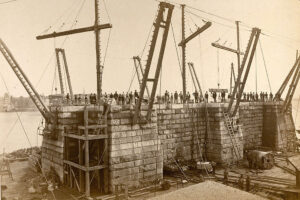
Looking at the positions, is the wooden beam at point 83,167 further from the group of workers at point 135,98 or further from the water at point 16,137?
the water at point 16,137

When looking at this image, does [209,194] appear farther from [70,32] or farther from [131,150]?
[70,32]

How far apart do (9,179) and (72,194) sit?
6577 mm

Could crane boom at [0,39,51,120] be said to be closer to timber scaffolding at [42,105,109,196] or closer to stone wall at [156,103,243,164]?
timber scaffolding at [42,105,109,196]

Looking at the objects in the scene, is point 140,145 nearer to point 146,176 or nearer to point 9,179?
point 146,176

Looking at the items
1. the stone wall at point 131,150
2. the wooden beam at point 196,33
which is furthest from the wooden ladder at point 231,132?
the stone wall at point 131,150

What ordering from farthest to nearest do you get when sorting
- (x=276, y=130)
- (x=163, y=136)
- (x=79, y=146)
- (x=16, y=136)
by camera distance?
(x=16, y=136), (x=276, y=130), (x=163, y=136), (x=79, y=146)

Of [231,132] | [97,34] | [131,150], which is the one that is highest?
[97,34]

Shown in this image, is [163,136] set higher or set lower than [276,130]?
higher

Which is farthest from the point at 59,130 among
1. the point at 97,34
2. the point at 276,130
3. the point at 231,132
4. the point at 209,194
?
Result: the point at 276,130

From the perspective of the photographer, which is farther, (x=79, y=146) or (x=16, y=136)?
(x=16, y=136)

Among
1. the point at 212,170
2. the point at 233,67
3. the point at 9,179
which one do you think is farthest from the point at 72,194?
the point at 233,67

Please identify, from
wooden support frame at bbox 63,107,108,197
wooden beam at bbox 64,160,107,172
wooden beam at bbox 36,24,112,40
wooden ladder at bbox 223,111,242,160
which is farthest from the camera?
wooden ladder at bbox 223,111,242,160

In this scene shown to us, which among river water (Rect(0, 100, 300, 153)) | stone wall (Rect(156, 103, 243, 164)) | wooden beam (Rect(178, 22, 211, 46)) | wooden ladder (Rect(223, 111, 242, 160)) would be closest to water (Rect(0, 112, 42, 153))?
river water (Rect(0, 100, 300, 153))

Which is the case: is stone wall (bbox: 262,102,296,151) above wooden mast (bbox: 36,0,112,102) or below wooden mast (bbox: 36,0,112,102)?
below
